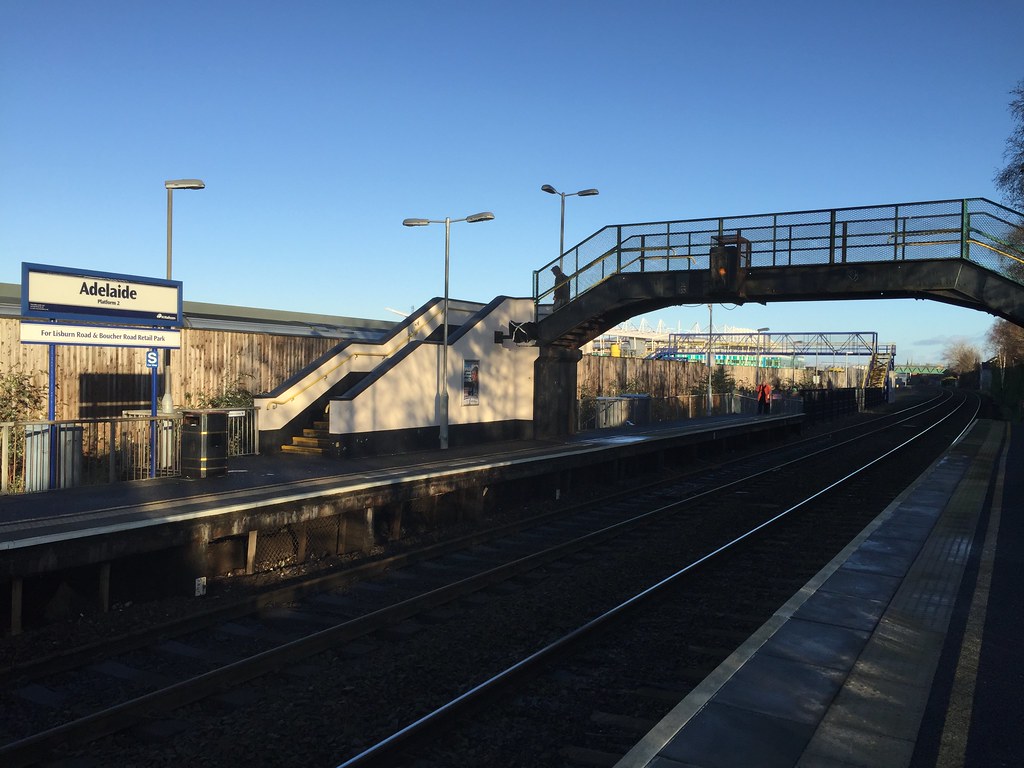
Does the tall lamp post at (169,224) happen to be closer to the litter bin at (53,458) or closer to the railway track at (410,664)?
the litter bin at (53,458)

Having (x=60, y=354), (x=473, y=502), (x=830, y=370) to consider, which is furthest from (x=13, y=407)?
(x=830, y=370)

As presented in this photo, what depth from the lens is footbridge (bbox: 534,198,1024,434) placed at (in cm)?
1756

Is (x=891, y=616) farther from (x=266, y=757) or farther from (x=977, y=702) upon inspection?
(x=266, y=757)

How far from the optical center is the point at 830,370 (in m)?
95.1

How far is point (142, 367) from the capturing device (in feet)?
57.4

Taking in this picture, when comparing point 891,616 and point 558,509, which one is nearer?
point 891,616

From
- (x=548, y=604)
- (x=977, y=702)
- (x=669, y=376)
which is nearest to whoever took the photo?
(x=977, y=702)

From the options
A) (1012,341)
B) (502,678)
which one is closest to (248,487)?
(502,678)

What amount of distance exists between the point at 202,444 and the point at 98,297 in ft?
10.2

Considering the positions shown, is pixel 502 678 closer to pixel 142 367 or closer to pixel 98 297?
pixel 98 297

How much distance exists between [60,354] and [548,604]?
11877 millimetres

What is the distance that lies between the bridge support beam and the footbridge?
0.07 metres

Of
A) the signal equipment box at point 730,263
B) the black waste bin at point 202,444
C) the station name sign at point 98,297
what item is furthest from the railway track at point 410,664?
the signal equipment box at point 730,263

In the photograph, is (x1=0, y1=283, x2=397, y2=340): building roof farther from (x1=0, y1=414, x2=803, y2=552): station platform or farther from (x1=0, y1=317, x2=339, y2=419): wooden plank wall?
(x1=0, y1=414, x2=803, y2=552): station platform
